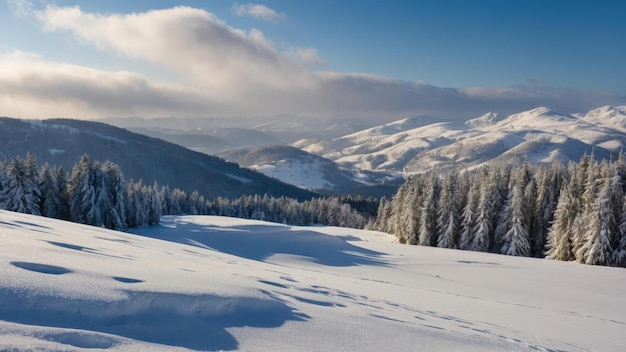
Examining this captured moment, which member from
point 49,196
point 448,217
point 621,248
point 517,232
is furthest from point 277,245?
point 621,248

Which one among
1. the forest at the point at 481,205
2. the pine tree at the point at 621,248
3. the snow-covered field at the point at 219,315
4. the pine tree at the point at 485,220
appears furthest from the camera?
the pine tree at the point at 485,220

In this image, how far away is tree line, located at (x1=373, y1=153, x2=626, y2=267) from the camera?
3321 centimetres

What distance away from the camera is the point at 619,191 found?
33.8 metres

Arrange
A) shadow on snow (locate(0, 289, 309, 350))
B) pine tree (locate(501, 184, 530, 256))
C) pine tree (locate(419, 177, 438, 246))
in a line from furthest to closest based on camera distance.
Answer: pine tree (locate(419, 177, 438, 246)) < pine tree (locate(501, 184, 530, 256)) < shadow on snow (locate(0, 289, 309, 350))

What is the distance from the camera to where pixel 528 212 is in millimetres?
42188

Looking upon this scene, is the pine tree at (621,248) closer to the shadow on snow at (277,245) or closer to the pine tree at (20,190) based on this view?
the shadow on snow at (277,245)

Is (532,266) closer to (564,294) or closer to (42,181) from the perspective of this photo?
(564,294)

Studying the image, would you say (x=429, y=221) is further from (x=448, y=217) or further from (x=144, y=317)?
Result: (x=144, y=317)

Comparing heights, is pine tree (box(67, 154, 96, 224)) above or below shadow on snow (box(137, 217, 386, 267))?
above

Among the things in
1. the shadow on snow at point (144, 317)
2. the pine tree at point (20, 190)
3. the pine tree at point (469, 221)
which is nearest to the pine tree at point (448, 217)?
the pine tree at point (469, 221)

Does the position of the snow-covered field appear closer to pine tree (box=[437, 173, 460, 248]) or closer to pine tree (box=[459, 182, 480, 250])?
pine tree (box=[459, 182, 480, 250])

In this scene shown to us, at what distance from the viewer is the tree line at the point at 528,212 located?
109ft

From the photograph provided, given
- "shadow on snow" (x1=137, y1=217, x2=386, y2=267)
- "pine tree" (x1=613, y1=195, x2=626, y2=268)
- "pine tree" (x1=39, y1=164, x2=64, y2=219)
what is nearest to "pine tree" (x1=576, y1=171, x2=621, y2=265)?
"pine tree" (x1=613, y1=195, x2=626, y2=268)

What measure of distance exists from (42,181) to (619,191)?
58944 mm
